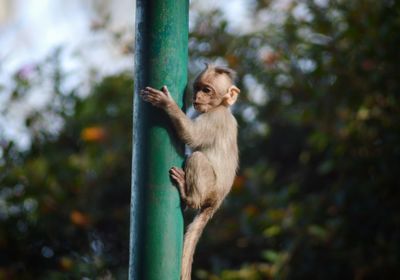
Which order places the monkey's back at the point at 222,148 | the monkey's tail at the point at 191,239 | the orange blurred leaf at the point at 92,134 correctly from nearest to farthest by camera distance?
1. the monkey's tail at the point at 191,239
2. the monkey's back at the point at 222,148
3. the orange blurred leaf at the point at 92,134

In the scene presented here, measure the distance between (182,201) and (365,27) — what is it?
13.1 feet

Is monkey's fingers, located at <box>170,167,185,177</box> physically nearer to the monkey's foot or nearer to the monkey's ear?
the monkey's foot

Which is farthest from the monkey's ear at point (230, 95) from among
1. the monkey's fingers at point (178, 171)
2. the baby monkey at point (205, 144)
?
the monkey's fingers at point (178, 171)

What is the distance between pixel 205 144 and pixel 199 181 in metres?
0.45

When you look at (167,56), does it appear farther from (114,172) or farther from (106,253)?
(114,172)

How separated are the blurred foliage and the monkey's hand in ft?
10.8

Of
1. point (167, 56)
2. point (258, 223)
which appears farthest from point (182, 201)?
point (258, 223)

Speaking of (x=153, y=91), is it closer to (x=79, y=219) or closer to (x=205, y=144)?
(x=205, y=144)

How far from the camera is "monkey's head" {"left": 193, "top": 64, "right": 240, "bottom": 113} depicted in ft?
13.3

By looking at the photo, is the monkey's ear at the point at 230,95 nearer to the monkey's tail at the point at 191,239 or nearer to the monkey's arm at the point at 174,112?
the monkey's arm at the point at 174,112

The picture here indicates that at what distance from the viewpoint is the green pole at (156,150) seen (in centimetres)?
276

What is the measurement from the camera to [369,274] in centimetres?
611

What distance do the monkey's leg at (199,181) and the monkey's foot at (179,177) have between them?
Result: 0.23 ft

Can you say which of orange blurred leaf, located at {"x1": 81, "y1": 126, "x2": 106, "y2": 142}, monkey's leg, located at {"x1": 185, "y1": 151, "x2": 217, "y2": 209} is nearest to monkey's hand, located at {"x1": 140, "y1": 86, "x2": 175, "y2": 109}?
monkey's leg, located at {"x1": 185, "y1": 151, "x2": 217, "y2": 209}
